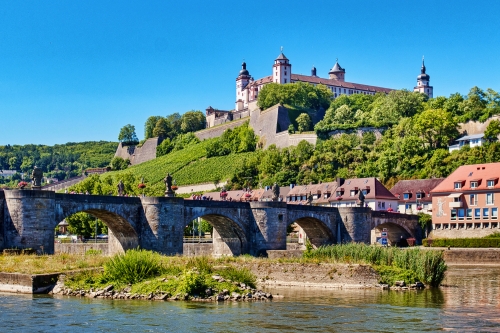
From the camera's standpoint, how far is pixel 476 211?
265 feet

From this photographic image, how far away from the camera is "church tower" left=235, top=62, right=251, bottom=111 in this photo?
600 ft

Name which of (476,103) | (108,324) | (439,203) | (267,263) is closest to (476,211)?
(439,203)

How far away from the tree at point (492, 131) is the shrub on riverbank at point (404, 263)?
205 ft

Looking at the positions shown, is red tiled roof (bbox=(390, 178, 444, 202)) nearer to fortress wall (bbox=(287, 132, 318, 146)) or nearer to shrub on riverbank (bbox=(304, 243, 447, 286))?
fortress wall (bbox=(287, 132, 318, 146))

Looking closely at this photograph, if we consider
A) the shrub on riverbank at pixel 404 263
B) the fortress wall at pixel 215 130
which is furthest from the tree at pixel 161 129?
the shrub on riverbank at pixel 404 263

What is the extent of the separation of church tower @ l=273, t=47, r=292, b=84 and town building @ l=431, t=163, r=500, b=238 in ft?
Result: 296

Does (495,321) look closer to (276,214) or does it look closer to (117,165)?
(276,214)

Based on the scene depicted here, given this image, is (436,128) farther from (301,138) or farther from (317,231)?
(317,231)

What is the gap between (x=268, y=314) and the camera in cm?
2973

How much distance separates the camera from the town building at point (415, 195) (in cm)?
9000

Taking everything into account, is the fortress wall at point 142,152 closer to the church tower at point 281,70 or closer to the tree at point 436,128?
the church tower at point 281,70

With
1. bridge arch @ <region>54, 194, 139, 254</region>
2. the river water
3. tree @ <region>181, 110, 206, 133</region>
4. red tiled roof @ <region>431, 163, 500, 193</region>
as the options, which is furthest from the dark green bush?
tree @ <region>181, 110, 206, 133</region>

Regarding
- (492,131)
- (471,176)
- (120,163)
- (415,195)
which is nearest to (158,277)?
(471,176)

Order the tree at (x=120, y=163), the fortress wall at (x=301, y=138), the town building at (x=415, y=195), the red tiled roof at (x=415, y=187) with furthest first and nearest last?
the tree at (x=120, y=163)
the fortress wall at (x=301, y=138)
the red tiled roof at (x=415, y=187)
the town building at (x=415, y=195)
